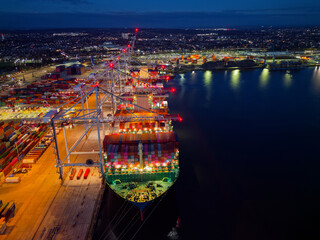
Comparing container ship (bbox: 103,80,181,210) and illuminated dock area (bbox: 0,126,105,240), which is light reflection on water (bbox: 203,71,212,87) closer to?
container ship (bbox: 103,80,181,210)

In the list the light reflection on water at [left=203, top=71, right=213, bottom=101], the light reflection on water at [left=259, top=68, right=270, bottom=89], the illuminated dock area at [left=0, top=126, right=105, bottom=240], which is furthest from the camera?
the light reflection on water at [left=259, top=68, right=270, bottom=89]

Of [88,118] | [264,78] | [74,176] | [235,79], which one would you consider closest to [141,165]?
[88,118]

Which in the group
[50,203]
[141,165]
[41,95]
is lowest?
[50,203]

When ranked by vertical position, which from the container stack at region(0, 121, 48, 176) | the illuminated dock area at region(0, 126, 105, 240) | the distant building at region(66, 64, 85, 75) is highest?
the distant building at region(66, 64, 85, 75)

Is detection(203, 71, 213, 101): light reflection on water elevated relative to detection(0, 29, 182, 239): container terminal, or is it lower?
lower

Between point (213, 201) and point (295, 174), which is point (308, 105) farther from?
point (213, 201)

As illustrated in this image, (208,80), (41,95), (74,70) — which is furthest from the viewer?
(208,80)

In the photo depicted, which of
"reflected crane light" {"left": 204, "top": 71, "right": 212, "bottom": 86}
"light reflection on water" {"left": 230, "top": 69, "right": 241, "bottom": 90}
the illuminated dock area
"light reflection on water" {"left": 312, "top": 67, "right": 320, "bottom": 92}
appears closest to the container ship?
the illuminated dock area

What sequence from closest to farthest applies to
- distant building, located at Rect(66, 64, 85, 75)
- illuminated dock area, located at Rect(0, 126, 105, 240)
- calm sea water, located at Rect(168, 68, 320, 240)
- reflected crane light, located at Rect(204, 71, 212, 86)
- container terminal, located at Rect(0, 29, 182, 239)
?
1. illuminated dock area, located at Rect(0, 126, 105, 240)
2. container terminal, located at Rect(0, 29, 182, 239)
3. calm sea water, located at Rect(168, 68, 320, 240)
4. reflected crane light, located at Rect(204, 71, 212, 86)
5. distant building, located at Rect(66, 64, 85, 75)

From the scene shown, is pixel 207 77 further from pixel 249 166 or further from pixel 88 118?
pixel 88 118
